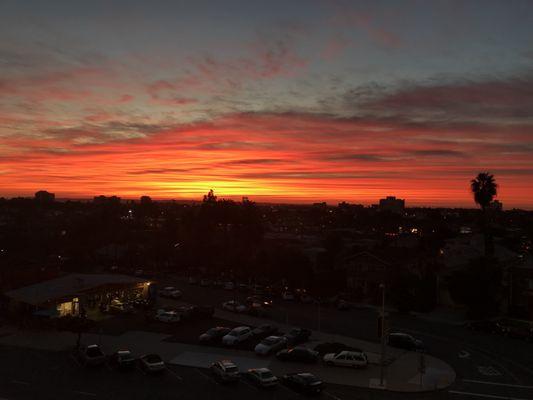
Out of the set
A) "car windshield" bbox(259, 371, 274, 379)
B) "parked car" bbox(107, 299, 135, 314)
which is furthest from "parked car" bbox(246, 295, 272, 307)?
"car windshield" bbox(259, 371, 274, 379)

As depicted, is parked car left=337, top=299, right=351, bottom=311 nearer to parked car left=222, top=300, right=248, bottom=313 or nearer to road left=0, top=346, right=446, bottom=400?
parked car left=222, top=300, right=248, bottom=313

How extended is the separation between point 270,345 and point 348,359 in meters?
5.03

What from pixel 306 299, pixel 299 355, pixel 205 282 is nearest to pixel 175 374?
pixel 299 355

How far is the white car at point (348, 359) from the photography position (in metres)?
25.6

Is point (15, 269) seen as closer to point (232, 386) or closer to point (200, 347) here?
point (200, 347)

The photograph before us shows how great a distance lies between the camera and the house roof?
35.9 meters

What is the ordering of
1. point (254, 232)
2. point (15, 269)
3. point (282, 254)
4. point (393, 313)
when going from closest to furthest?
point (393, 313) < point (15, 269) < point (282, 254) < point (254, 232)

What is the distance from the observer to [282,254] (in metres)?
53.9

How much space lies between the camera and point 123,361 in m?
24.9

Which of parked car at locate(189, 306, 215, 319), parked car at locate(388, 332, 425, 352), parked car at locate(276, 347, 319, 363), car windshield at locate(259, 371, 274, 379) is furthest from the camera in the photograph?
parked car at locate(189, 306, 215, 319)

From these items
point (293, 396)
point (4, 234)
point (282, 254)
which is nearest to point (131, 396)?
point (293, 396)

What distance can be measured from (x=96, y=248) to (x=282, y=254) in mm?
41139

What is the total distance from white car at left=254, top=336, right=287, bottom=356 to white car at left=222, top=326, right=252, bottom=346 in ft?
6.03

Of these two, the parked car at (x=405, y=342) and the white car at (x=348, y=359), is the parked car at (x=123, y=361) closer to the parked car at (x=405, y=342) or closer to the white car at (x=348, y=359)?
the white car at (x=348, y=359)
